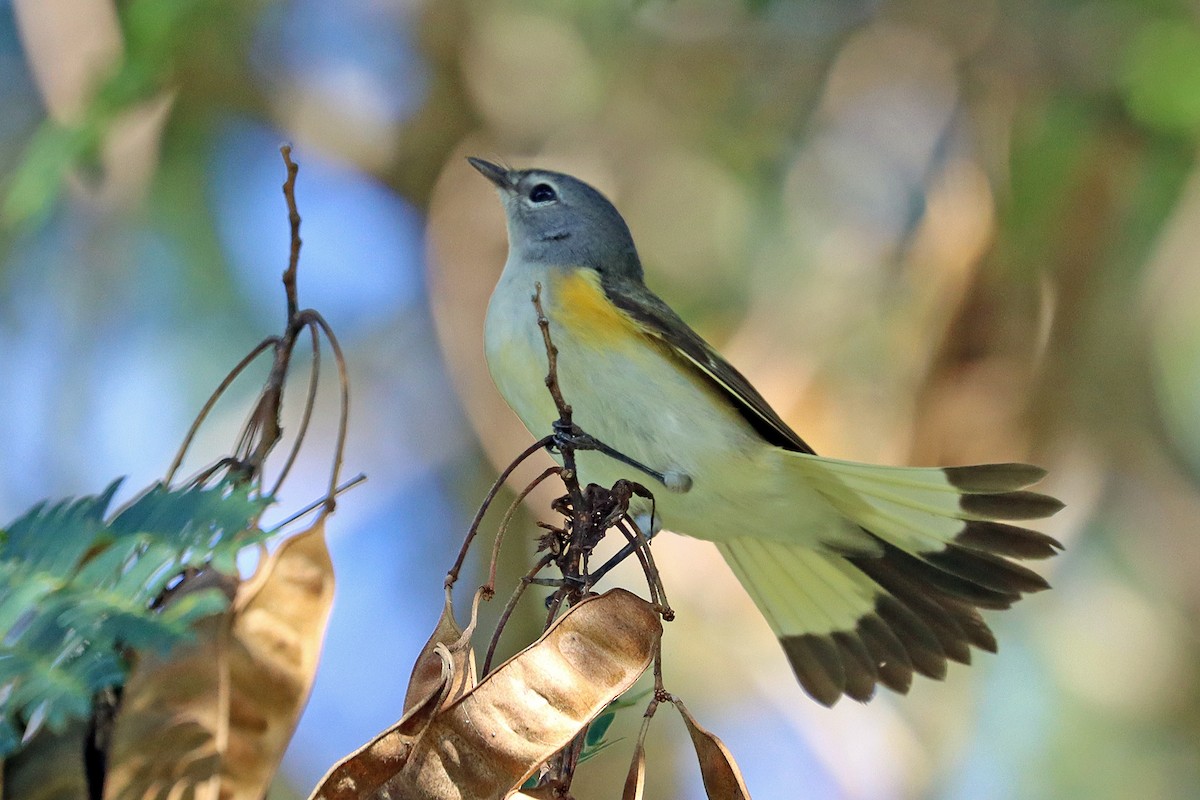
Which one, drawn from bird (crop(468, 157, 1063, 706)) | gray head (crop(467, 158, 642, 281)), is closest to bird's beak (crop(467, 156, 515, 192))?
gray head (crop(467, 158, 642, 281))

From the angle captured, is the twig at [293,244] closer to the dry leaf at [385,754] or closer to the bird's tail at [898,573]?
the dry leaf at [385,754]

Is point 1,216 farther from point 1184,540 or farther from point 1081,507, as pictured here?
point 1184,540

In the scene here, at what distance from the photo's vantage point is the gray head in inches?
131

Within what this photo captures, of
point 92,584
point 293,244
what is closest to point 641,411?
point 293,244

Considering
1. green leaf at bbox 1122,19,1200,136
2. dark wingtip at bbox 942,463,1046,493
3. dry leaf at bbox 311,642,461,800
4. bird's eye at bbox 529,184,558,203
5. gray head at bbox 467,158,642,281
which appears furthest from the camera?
green leaf at bbox 1122,19,1200,136

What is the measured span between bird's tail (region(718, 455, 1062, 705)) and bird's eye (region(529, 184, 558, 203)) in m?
1.15

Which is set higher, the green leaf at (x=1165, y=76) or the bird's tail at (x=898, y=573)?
the green leaf at (x=1165, y=76)

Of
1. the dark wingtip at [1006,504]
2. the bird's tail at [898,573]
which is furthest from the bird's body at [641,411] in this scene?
the dark wingtip at [1006,504]

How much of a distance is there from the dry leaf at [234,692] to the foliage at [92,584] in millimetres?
180

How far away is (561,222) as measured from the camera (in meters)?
3.40

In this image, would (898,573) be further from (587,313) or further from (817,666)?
(587,313)

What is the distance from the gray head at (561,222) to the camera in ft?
10.9

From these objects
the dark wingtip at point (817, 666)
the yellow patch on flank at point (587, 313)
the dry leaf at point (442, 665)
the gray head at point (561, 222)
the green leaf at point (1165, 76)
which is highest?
the green leaf at point (1165, 76)

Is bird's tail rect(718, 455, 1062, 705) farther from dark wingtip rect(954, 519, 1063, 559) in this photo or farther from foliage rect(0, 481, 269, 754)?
foliage rect(0, 481, 269, 754)
